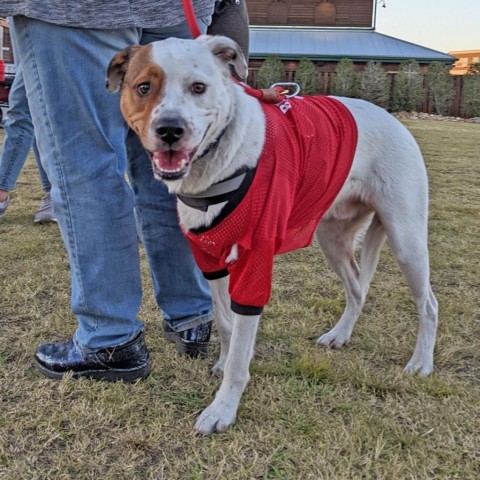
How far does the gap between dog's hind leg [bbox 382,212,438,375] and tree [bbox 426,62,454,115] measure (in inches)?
831

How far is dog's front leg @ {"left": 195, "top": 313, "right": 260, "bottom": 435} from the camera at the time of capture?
2174mm

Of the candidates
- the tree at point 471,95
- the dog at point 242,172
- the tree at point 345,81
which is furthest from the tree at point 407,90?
the dog at point 242,172

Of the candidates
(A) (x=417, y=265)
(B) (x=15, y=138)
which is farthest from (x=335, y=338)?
(B) (x=15, y=138)

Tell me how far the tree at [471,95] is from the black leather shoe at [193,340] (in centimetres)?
2200

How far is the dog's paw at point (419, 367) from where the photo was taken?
2549 millimetres

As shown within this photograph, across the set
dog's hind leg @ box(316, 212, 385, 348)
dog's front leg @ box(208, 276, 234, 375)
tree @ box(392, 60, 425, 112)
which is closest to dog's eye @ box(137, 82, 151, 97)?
dog's front leg @ box(208, 276, 234, 375)

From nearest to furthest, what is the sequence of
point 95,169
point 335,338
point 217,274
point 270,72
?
1. point 95,169
2. point 217,274
3. point 335,338
4. point 270,72

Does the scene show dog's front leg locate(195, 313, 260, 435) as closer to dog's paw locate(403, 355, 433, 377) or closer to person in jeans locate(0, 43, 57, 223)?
dog's paw locate(403, 355, 433, 377)

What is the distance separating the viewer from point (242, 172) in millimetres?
2094

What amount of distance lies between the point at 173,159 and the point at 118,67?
485 millimetres

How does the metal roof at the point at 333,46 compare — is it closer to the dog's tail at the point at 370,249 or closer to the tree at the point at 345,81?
the tree at the point at 345,81

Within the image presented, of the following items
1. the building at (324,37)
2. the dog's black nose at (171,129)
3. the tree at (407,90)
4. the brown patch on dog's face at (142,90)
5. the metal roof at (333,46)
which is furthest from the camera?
the building at (324,37)

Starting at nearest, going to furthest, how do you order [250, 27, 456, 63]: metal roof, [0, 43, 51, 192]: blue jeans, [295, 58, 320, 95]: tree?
[0, 43, 51, 192]: blue jeans < [295, 58, 320, 95]: tree < [250, 27, 456, 63]: metal roof

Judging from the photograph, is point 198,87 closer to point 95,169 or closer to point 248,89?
point 248,89
